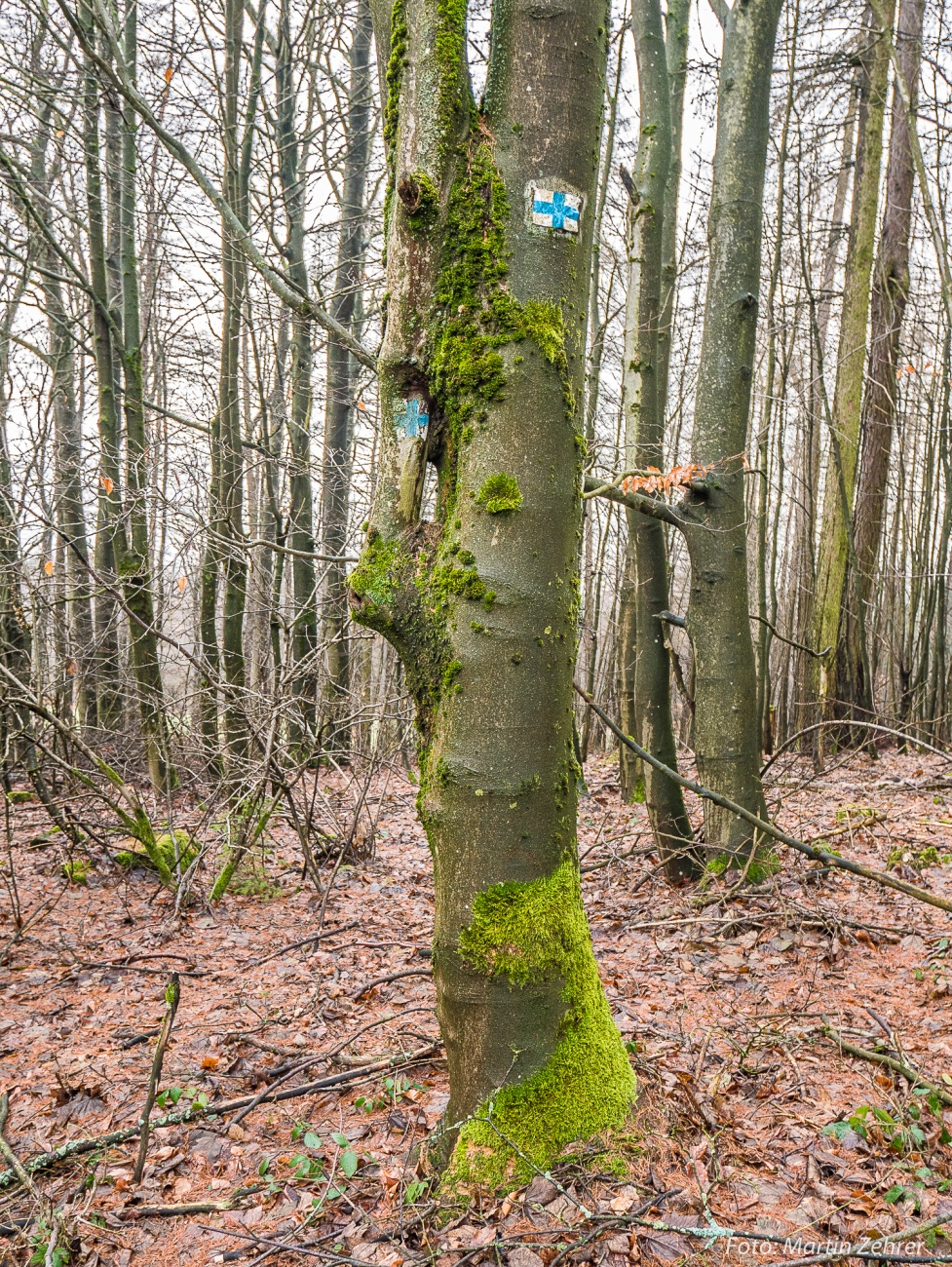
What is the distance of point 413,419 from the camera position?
2117 mm

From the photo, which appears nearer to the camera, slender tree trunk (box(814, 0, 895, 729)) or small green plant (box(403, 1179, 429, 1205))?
small green plant (box(403, 1179, 429, 1205))

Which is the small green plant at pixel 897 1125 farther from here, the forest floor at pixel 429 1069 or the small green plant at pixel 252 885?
the small green plant at pixel 252 885

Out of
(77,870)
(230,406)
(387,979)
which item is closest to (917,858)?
(387,979)

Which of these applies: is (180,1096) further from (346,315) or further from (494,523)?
(346,315)

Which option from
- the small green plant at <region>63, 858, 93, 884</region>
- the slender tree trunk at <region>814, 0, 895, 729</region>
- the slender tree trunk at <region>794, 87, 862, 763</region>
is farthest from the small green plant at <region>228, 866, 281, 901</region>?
the slender tree trunk at <region>814, 0, 895, 729</region>

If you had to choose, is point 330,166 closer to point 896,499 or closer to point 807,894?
point 807,894

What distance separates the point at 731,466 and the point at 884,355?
6.57 m

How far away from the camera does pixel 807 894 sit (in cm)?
459

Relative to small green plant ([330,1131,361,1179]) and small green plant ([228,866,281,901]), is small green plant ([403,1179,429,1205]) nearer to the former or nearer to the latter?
small green plant ([330,1131,361,1179])

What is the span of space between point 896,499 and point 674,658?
7.68 meters

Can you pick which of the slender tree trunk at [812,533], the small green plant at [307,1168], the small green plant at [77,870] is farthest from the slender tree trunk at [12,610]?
the slender tree trunk at [812,533]

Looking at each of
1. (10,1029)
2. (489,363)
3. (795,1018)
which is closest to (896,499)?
(795,1018)

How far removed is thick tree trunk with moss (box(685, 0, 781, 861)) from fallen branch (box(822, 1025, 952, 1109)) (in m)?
1.95

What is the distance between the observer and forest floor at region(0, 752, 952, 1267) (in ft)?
6.64
